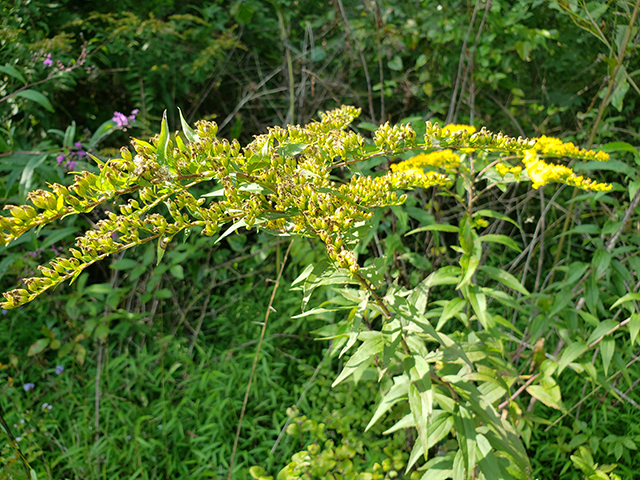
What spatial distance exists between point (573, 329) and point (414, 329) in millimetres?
1045

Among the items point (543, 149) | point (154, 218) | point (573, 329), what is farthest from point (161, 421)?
point (543, 149)

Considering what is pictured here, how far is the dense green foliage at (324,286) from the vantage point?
4.96 feet

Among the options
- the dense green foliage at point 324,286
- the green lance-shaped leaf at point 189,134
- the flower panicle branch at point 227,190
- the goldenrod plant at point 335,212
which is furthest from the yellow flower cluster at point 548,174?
the green lance-shaped leaf at point 189,134

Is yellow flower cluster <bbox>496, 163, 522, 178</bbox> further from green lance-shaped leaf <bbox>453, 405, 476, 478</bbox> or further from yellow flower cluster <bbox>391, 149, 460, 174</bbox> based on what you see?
green lance-shaped leaf <bbox>453, 405, 476, 478</bbox>

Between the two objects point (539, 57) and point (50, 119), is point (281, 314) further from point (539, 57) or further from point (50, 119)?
point (539, 57)

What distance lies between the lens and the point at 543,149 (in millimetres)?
1390

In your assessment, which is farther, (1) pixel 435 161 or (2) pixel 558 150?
(1) pixel 435 161

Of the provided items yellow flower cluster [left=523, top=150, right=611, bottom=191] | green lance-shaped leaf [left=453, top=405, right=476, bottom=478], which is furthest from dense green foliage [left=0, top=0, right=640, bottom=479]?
yellow flower cluster [left=523, top=150, right=611, bottom=191]

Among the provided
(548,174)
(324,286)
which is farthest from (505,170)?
(324,286)

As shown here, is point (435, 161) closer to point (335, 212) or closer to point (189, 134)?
point (335, 212)

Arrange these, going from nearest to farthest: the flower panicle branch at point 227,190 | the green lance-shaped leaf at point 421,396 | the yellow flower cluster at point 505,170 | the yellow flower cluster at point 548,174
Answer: the flower panicle branch at point 227,190, the green lance-shaped leaf at point 421,396, the yellow flower cluster at point 548,174, the yellow flower cluster at point 505,170

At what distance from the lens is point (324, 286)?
2512 millimetres

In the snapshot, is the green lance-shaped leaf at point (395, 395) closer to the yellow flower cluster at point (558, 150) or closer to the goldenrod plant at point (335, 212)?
the goldenrod plant at point (335, 212)

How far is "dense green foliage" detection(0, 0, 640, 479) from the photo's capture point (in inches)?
59.6
